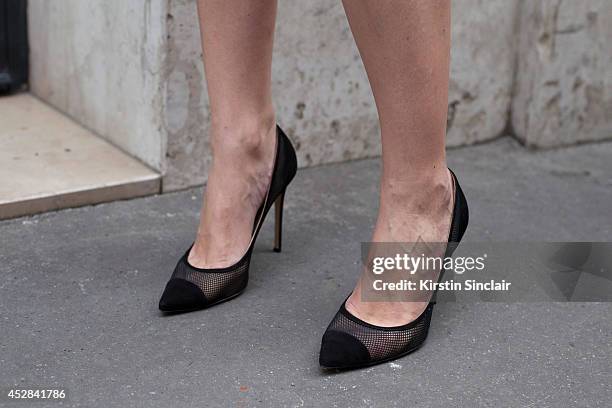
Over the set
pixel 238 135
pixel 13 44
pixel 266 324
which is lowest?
pixel 266 324

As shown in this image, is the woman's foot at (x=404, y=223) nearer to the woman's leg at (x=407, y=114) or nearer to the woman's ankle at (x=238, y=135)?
the woman's leg at (x=407, y=114)

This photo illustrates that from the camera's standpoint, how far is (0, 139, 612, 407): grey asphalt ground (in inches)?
52.9

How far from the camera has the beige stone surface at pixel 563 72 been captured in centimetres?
236

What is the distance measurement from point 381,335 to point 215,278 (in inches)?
11.1

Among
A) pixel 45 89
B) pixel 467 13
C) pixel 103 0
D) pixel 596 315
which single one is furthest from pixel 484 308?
pixel 45 89

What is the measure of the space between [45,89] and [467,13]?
1016 mm

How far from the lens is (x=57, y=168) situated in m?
2.05

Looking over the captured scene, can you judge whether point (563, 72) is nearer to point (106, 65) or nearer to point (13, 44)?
point (106, 65)

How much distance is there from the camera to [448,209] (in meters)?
1.48

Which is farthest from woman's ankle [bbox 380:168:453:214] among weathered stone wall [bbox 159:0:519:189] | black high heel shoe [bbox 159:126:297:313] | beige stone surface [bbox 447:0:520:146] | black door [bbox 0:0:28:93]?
black door [bbox 0:0:28:93]

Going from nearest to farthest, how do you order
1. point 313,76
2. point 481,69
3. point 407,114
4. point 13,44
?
point 407,114 → point 313,76 → point 481,69 → point 13,44

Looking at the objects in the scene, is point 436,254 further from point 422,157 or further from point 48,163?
point 48,163

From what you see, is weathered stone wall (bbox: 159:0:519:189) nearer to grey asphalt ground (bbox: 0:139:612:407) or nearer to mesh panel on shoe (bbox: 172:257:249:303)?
grey asphalt ground (bbox: 0:139:612:407)

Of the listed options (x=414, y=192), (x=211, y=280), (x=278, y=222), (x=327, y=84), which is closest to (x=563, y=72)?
(x=327, y=84)
